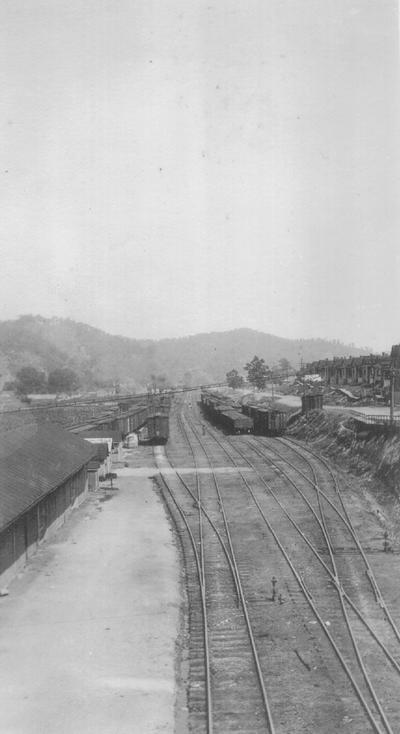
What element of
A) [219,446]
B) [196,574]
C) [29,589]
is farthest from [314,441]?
[29,589]

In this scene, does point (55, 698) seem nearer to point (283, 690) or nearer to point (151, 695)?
point (151, 695)

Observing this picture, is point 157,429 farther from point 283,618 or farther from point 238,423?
point 283,618

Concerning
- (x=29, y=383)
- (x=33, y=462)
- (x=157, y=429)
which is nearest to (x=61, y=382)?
(x=29, y=383)

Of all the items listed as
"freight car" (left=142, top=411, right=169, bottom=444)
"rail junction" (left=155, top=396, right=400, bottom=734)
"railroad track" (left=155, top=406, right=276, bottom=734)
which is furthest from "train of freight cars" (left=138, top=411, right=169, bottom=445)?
"railroad track" (left=155, top=406, right=276, bottom=734)

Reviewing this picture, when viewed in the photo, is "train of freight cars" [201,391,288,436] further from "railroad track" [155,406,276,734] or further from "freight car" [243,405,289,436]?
"railroad track" [155,406,276,734]

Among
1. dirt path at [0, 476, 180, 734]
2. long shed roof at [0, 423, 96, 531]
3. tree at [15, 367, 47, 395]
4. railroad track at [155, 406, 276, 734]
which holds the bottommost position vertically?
railroad track at [155, 406, 276, 734]

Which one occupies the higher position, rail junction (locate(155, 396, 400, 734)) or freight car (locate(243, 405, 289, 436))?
freight car (locate(243, 405, 289, 436))

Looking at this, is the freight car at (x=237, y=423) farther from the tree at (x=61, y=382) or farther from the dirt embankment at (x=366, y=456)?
the tree at (x=61, y=382)
